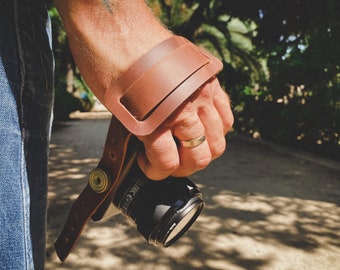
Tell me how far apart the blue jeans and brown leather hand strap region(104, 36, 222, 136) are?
19 cm

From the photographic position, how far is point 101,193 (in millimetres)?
925

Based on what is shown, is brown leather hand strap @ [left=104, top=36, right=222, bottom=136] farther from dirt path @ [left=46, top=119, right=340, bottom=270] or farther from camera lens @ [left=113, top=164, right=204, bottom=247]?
dirt path @ [left=46, top=119, right=340, bottom=270]

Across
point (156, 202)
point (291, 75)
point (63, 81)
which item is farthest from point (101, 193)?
point (63, 81)

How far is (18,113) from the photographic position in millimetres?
774

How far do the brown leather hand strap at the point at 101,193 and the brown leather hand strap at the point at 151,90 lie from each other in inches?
3.2

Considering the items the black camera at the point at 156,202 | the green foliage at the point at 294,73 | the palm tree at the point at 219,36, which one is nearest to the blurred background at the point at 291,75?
the green foliage at the point at 294,73

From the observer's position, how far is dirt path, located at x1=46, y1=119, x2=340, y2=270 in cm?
246

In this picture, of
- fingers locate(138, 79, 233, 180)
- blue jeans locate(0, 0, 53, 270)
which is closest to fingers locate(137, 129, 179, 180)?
fingers locate(138, 79, 233, 180)

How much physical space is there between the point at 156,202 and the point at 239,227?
2.29 m

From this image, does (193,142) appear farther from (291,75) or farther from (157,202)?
(291,75)

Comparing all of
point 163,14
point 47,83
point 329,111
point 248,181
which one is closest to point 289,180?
point 248,181

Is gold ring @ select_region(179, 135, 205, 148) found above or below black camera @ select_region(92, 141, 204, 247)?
A: above

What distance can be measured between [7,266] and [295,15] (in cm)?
536

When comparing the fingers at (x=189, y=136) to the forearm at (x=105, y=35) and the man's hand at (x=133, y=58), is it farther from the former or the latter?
the forearm at (x=105, y=35)
